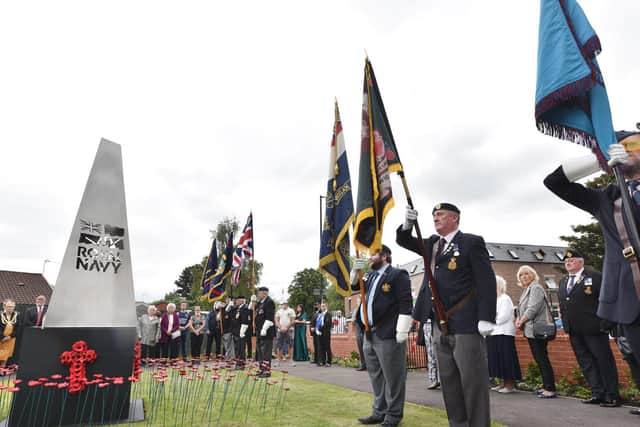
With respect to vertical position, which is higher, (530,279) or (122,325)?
(530,279)

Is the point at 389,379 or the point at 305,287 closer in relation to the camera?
the point at 389,379

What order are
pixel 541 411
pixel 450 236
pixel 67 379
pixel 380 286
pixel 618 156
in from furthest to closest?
pixel 541 411 → pixel 380 286 → pixel 67 379 → pixel 450 236 → pixel 618 156

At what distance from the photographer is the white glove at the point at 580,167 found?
8.20 feet

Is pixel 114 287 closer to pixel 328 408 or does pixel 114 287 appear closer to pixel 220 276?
pixel 328 408

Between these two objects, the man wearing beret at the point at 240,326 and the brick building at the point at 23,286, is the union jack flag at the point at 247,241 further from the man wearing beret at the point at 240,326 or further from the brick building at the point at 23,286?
the brick building at the point at 23,286

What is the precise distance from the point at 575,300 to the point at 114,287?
6.37 meters

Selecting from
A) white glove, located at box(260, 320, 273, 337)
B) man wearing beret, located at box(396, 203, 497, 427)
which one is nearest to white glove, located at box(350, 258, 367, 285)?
man wearing beret, located at box(396, 203, 497, 427)

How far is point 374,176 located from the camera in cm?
453

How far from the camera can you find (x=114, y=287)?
5.39 meters

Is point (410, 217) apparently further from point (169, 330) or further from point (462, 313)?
point (169, 330)

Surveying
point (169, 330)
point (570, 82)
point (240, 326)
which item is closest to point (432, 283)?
point (570, 82)

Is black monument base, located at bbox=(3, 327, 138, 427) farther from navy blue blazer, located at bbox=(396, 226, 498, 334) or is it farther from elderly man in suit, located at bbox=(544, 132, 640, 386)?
elderly man in suit, located at bbox=(544, 132, 640, 386)

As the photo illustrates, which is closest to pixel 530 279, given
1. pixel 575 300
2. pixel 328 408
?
pixel 575 300

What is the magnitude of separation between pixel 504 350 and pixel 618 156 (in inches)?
219
